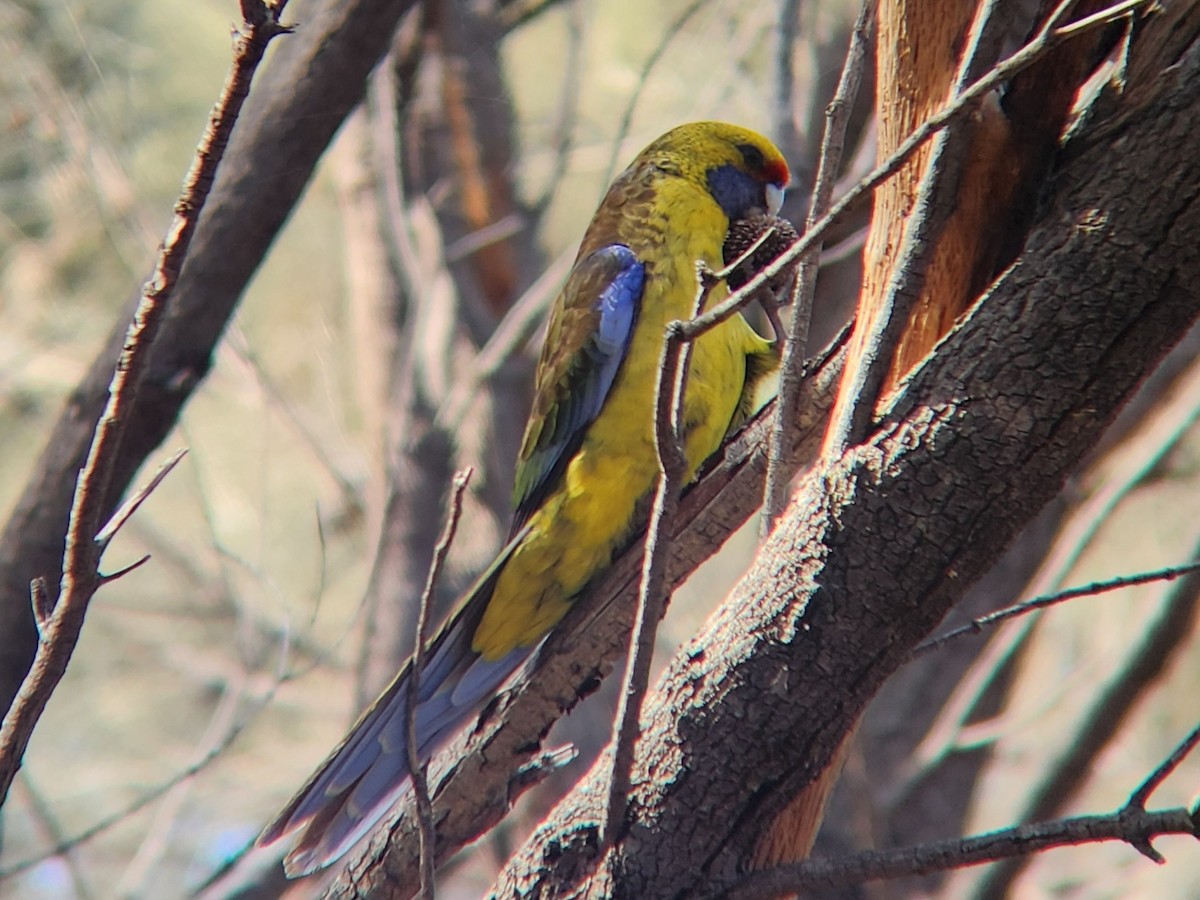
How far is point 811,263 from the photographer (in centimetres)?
148

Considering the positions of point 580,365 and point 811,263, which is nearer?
point 811,263

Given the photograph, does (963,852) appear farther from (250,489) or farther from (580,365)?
(250,489)

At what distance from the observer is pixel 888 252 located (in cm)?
158

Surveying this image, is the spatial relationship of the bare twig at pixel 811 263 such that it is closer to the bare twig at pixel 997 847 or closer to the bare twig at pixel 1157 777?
the bare twig at pixel 997 847

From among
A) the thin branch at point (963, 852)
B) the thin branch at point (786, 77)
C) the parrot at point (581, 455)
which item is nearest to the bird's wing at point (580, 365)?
the parrot at point (581, 455)

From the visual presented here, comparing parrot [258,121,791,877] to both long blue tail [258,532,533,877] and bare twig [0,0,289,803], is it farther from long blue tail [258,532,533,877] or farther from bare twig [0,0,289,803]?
bare twig [0,0,289,803]

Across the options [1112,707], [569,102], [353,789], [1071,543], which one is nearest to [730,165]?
[569,102]

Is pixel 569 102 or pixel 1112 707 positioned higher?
pixel 569 102

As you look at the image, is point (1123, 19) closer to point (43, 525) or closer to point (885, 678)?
point (885, 678)

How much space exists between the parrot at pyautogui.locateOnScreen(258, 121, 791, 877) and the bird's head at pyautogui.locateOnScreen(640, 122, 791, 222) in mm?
A: 19

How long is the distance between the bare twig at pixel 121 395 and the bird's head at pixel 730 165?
1688 millimetres

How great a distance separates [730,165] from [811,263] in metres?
1.37

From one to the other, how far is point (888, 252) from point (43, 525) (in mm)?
1660

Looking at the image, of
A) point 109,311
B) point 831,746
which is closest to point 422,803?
point 831,746
